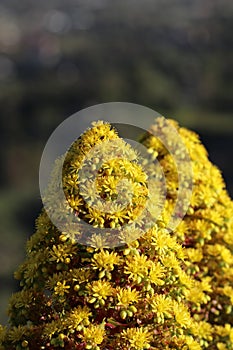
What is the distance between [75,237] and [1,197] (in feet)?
361

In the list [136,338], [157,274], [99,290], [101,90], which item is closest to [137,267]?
[157,274]

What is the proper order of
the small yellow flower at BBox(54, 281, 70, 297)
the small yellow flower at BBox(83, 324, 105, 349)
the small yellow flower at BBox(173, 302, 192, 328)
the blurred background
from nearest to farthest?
the small yellow flower at BBox(83, 324, 105, 349) → the small yellow flower at BBox(54, 281, 70, 297) → the small yellow flower at BBox(173, 302, 192, 328) → the blurred background

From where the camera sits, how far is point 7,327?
6000 millimetres

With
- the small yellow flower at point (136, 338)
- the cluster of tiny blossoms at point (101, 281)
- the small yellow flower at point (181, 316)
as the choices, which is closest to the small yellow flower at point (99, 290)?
the cluster of tiny blossoms at point (101, 281)

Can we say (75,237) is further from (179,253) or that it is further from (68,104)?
(68,104)

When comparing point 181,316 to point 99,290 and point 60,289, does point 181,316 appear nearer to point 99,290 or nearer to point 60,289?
point 99,290

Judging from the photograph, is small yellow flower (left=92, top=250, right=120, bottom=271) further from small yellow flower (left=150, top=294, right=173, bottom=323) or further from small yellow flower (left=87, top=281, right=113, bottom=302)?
small yellow flower (left=150, top=294, right=173, bottom=323)

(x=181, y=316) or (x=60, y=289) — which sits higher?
(x=181, y=316)

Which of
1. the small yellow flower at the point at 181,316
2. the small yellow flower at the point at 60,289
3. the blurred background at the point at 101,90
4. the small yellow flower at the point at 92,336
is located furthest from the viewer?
the blurred background at the point at 101,90

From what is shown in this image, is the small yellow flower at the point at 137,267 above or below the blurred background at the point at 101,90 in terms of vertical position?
below

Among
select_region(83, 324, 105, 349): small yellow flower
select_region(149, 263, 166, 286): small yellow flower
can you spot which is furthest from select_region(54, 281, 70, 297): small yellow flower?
select_region(149, 263, 166, 286): small yellow flower

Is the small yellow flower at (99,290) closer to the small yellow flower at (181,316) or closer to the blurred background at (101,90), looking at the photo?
the small yellow flower at (181,316)

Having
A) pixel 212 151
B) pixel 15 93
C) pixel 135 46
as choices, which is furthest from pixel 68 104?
pixel 135 46

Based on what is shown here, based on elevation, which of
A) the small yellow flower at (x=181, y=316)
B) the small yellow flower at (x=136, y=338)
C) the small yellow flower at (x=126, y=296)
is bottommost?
the small yellow flower at (x=136, y=338)
